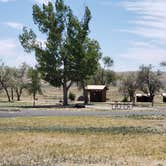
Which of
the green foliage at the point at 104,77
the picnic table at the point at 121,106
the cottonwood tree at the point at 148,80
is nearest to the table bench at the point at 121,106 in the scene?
the picnic table at the point at 121,106

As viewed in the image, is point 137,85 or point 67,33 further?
point 137,85

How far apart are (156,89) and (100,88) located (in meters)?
12.8

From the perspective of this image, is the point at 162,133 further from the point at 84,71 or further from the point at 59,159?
the point at 84,71

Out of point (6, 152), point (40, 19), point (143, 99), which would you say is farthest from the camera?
point (143, 99)

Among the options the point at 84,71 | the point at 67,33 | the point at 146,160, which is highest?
the point at 67,33

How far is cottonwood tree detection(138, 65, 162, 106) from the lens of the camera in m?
116

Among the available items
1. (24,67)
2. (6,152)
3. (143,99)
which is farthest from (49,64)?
(6,152)

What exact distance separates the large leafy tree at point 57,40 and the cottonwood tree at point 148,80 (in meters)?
30.1

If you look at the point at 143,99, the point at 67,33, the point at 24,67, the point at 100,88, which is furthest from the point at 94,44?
the point at 24,67

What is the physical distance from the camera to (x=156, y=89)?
117000mm

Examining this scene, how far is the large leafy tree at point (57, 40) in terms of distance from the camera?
89688 mm

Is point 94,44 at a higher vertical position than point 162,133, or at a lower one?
higher

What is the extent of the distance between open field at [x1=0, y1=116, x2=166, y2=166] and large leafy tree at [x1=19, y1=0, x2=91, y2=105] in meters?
55.4

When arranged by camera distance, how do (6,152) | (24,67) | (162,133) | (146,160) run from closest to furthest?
(146,160), (6,152), (162,133), (24,67)
